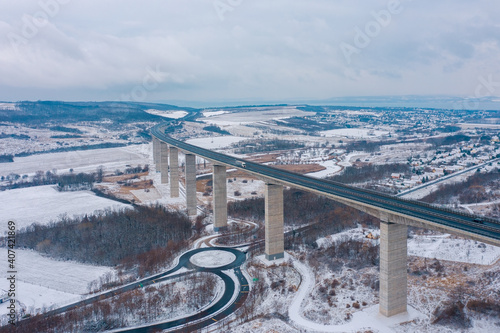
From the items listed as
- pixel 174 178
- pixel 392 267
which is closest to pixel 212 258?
pixel 392 267

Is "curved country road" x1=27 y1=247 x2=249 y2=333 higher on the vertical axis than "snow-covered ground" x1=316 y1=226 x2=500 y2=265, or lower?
lower

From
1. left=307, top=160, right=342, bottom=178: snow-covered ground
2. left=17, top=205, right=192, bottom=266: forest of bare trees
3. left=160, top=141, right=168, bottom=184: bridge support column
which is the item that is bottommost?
left=17, top=205, right=192, bottom=266: forest of bare trees

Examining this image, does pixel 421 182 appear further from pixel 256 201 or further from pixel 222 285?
pixel 222 285

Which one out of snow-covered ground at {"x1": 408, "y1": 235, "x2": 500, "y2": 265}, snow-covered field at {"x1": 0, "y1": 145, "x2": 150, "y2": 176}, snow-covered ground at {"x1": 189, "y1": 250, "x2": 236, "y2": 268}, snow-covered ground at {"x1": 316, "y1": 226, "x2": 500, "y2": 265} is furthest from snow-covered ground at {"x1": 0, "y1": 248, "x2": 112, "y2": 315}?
snow-covered field at {"x1": 0, "y1": 145, "x2": 150, "y2": 176}

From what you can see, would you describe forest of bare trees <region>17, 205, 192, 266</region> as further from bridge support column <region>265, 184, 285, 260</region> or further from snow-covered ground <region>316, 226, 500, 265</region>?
snow-covered ground <region>316, 226, 500, 265</region>

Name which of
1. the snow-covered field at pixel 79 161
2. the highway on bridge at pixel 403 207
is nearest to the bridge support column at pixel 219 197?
the highway on bridge at pixel 403 207

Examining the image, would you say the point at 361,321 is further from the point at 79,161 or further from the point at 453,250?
the point at 79,161
